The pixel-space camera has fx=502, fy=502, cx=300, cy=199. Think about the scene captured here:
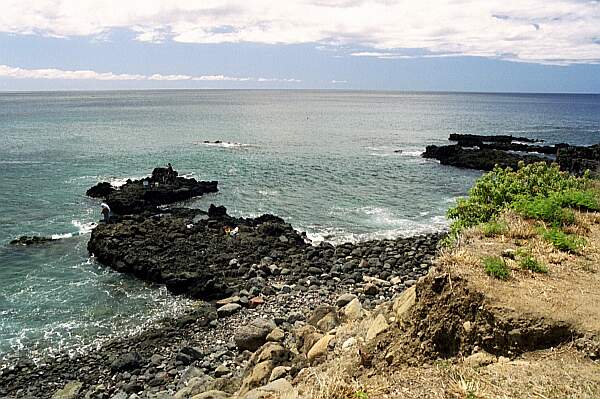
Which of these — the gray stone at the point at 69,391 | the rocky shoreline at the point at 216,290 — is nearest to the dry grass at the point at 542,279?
the rocky shoreline at the point at 216,290

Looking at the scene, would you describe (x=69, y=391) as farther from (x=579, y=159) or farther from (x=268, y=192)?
(x=579, y=159)

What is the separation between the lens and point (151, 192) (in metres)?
43.8

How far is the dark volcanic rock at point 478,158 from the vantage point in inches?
2527

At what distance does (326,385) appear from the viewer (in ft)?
26.6

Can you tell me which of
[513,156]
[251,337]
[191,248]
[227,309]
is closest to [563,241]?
[251,337]

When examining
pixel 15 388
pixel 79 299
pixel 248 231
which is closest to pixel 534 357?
pixel 15 388

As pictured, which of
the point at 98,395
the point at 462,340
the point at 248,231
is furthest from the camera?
the point at 248,231

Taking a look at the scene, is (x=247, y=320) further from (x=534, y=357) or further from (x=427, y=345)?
(x=534, y=357)

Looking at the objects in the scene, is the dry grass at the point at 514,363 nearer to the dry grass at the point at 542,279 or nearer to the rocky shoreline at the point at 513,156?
the dry grass at the point at 542,279

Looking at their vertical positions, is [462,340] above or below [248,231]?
above

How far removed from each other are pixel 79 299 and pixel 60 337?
3739 mm

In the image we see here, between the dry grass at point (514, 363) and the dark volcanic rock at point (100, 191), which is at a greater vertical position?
the dry grass at point (514, 363)

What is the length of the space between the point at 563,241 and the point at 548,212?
2.23m

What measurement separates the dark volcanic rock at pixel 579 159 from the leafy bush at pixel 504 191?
1563 inches
